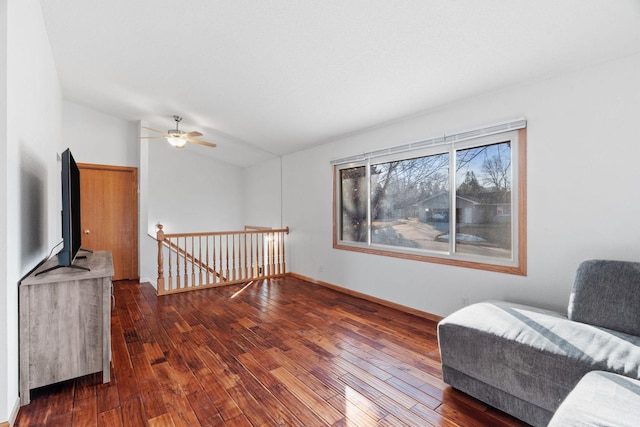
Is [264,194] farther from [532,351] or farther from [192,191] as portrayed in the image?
[532,351]

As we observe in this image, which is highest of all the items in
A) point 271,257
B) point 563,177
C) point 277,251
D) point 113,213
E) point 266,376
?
point 563,177

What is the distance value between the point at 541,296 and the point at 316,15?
9.31 feet

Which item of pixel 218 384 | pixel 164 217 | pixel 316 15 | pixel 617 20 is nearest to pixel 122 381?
pixel 218 384

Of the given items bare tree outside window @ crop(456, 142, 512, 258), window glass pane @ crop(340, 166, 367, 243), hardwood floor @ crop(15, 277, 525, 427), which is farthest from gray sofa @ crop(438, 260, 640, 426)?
window glass pane @ crop(340, 166, 367, 243)

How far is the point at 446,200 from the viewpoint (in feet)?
10.7

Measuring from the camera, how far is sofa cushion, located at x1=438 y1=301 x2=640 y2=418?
59.6 inches

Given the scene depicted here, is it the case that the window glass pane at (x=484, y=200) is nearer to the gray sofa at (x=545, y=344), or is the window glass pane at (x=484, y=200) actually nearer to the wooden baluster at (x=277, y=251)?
the gray sofa at (x=545, y=344)

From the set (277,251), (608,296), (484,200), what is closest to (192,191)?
(277,251)

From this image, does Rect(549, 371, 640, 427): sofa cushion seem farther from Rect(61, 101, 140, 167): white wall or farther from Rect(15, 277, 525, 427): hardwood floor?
Rect(61, 101, 140, 167): white wall

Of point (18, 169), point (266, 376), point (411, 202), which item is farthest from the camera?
point (411, 202)

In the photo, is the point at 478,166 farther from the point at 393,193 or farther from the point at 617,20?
the point at 617,20

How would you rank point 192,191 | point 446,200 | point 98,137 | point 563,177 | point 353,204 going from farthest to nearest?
1. point 192,191
2. point 98,137
3. point 353,204
4. point 446,200
5. point 563,177

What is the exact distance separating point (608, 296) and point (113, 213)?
6.49 metres

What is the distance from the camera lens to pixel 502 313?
2070 mm
